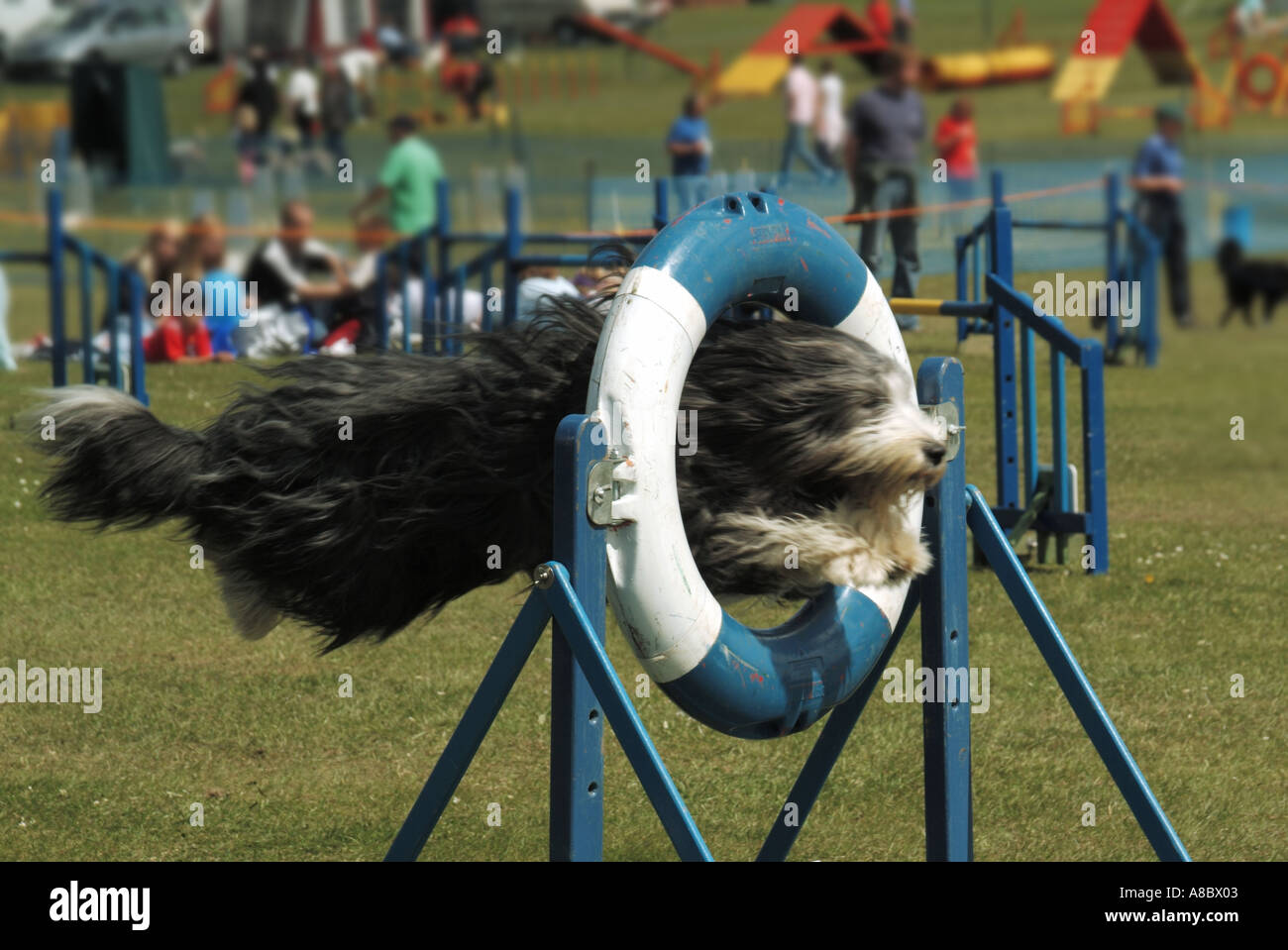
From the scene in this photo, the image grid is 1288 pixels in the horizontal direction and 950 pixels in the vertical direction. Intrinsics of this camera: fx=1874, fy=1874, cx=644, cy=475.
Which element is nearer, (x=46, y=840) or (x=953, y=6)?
(x=46, y=840)

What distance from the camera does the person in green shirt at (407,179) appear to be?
1662cm

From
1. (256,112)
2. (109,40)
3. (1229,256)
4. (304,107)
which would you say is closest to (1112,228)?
(1229,256)

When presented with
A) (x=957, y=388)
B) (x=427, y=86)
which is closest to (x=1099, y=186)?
(x=957, y=388)

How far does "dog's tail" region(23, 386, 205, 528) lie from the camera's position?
4.68 m

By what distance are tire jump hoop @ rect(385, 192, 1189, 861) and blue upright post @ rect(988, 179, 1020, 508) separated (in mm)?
4056

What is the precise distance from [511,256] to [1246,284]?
30.4ft

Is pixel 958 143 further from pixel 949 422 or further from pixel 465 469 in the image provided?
pixel 465 469

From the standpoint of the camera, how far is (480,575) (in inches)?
184

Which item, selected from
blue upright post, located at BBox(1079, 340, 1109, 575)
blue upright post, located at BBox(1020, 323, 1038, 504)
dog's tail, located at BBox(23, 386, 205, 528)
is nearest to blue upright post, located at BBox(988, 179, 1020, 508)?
blue upright post, located at BBox(1020, 323, 1038, 504)

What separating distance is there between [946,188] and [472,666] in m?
9.91

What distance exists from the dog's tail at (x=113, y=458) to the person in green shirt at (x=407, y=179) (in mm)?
11929

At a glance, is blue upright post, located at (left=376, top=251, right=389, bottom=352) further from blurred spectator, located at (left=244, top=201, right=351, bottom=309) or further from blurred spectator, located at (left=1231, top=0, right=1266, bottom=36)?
blurred spectator, located at (left=1231, top=0, right=1266, bottom=36)

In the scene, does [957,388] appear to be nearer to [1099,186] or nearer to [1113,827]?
[1113,827]

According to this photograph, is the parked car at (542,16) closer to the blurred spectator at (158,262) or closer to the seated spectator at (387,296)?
the seated spectator at (387,296)
